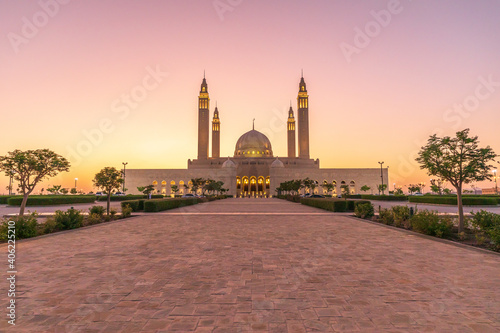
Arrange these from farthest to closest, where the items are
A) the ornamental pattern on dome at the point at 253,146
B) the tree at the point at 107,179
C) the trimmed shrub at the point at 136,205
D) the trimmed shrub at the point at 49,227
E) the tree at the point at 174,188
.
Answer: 1. the ornamental pattern on dome at the point at 253,146
2. the tree at the point at 174,188
3. the trimmed shrub at the point at 136,205
4. the tree at the point at 107,179
5. the trimmed shrub at the point at 49,227

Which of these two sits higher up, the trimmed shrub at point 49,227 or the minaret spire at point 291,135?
the minaret spire at point 291,135

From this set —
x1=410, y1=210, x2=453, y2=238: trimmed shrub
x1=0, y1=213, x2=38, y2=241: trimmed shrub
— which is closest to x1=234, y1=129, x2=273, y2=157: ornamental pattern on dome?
x1=410, y1=210, x2=453, y2=238: trimmed shrub

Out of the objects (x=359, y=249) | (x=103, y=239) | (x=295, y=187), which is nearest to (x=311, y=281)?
(x=359, y=249)

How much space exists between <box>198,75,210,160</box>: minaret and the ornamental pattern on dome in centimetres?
1441

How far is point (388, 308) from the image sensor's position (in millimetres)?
3740

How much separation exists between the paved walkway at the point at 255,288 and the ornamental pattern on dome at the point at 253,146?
3494 inches

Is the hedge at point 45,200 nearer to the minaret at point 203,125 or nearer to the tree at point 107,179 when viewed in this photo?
the tree at point 107,179

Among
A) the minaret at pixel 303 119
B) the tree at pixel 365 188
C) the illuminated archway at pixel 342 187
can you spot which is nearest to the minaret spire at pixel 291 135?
the minaret at pixel 303 119

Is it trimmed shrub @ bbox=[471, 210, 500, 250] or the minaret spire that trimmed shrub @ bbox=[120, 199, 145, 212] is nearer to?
trimmed shrub @ bbox=[471, 210, 500, 250]

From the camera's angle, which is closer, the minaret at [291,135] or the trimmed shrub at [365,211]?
the trimmed shrub at [365,211]

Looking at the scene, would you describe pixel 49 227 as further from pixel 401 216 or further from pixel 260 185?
pixel 260 185

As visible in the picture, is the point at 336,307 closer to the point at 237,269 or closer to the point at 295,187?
the point at 237,269

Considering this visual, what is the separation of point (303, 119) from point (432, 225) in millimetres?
78998

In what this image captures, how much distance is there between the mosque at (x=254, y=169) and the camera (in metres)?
80.8
